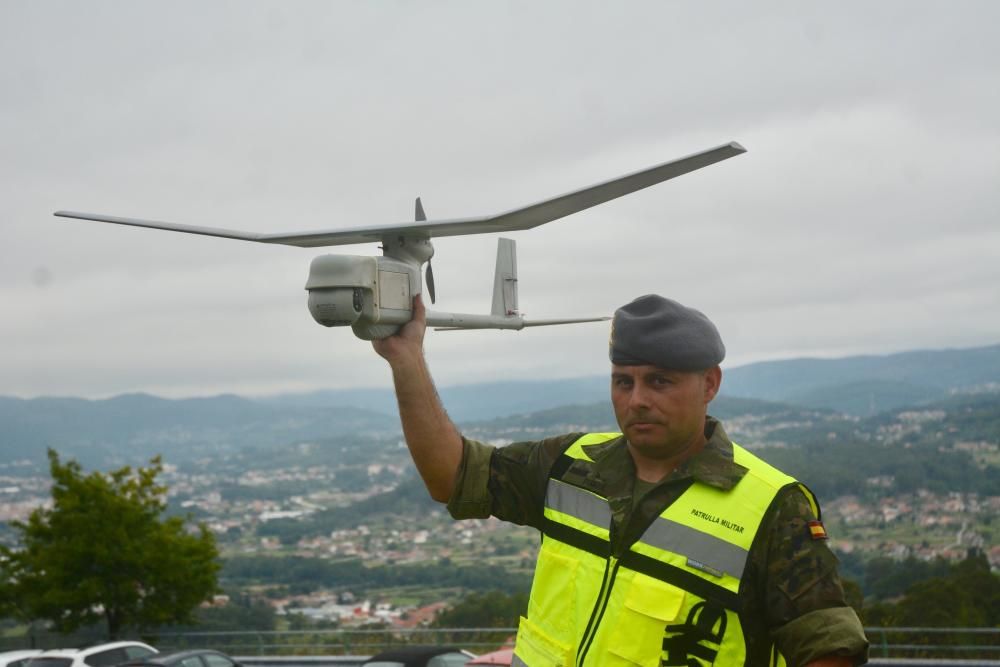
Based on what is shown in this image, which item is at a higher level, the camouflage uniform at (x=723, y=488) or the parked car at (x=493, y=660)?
the camouflage uniform at (x=723, y=488)

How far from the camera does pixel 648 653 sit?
294 cm

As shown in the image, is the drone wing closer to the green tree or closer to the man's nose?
the man's nose

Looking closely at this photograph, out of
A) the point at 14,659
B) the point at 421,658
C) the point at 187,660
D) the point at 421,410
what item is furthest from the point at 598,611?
the point at 14,659

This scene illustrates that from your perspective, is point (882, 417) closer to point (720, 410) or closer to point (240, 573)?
point (720, 410)

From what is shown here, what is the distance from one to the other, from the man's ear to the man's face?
0.04 meters

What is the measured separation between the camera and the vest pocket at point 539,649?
315cm

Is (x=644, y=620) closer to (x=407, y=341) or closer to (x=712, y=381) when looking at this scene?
(x=712, y=381)

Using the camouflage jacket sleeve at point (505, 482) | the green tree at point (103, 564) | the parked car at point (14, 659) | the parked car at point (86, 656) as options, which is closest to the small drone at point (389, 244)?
the camouflage jacket sleeve at point (505, 482)

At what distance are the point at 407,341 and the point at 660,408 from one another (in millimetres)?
898

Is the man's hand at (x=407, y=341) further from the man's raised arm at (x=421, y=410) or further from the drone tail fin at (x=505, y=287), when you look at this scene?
the drone tail fin at (x=505, y=287)

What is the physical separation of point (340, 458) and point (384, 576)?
376ft

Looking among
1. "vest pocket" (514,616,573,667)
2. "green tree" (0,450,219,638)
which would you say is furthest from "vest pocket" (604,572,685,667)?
"green tree" (0,450,219,638)

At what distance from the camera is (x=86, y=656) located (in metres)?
17.4

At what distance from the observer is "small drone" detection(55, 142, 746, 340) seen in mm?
3111
